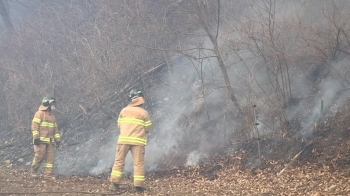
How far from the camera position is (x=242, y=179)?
7.05 m

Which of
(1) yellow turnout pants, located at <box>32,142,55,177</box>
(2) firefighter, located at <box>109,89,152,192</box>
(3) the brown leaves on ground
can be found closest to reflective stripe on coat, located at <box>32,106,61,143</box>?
(1) yellow turnout pants, located at <box>32,142,55,177</box>

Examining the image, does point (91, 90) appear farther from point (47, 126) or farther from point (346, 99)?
point (346, 99)

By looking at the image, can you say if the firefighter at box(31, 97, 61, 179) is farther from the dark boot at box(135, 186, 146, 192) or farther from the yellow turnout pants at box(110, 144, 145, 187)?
the dark boot at box(135, 186, 146, 192)

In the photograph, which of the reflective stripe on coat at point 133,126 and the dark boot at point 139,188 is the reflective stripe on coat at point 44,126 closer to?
the reflective stripe on coat at point 133,126

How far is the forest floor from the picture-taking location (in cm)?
595

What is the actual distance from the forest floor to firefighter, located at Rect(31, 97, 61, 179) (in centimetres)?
48

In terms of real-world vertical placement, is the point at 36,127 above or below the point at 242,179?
above

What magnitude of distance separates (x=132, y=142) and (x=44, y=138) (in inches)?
111

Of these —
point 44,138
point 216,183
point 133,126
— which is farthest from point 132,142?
point 44,138

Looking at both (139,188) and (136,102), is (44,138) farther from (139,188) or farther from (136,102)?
(139,188)

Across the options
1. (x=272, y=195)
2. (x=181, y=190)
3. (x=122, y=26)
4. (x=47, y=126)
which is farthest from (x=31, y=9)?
(x=272, y=195)

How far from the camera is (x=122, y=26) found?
1452 centimetres

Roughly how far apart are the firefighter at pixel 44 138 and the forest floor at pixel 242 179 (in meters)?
0.48

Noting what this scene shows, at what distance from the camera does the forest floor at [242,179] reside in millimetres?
5945
